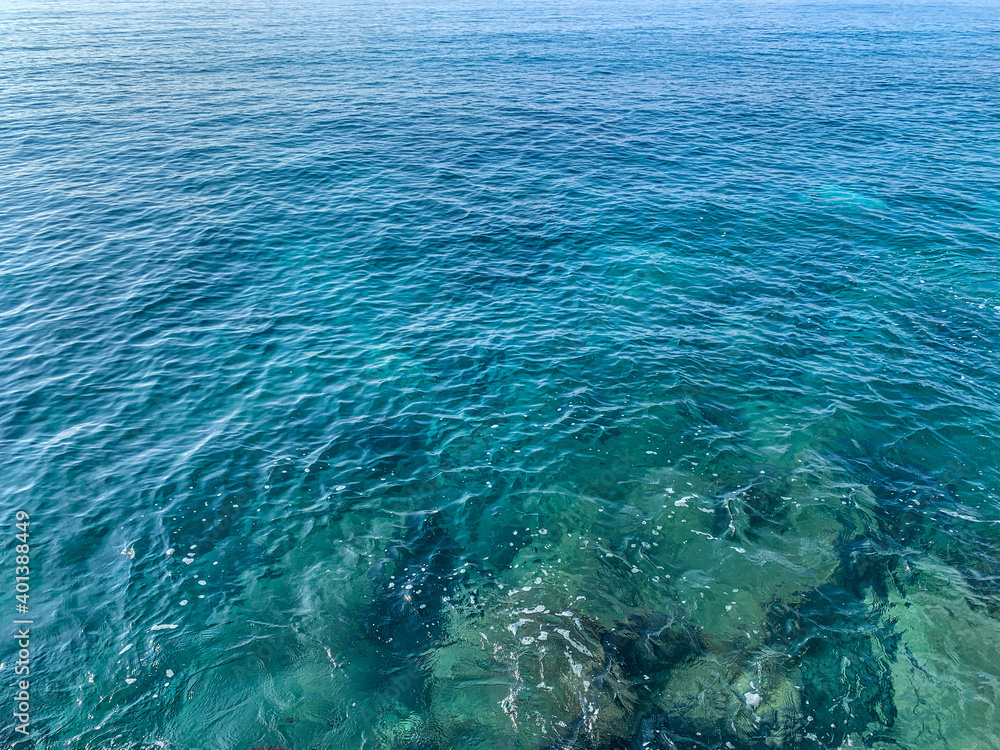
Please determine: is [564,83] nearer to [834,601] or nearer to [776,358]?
[776,358]

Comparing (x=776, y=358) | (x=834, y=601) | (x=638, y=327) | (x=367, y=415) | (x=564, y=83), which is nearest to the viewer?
(x=834, y=601)

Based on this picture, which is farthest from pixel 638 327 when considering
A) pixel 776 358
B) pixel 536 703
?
pixel 536 703

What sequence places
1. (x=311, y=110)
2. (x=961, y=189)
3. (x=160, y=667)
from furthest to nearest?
(x=311, y=110), (x=961, y=189), (x=160, y=667)

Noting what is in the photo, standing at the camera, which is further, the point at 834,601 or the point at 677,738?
the point at 834,601

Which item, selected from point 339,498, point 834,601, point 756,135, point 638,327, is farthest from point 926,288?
point 339,498

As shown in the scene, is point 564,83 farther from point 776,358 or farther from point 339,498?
point 339,498

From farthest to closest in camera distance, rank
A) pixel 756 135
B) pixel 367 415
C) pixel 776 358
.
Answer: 1. pixel 756 135
2. pixel 776 358
3. pixel 367 415
